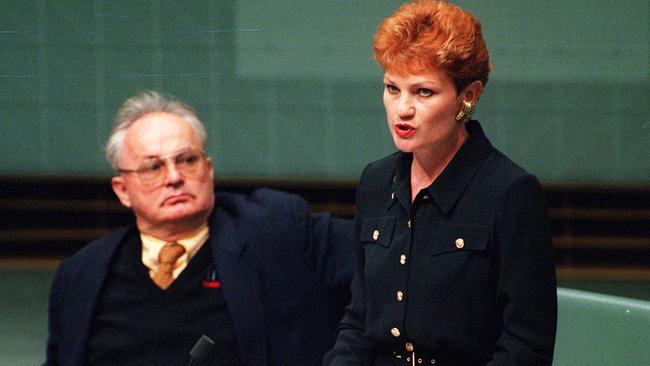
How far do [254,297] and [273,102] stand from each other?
6.79 ft

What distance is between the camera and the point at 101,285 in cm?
275

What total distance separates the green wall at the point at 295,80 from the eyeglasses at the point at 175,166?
1817 millimetres

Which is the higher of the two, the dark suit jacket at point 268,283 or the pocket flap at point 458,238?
the pocket flap at point 458,238

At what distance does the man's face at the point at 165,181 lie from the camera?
2.70 metres

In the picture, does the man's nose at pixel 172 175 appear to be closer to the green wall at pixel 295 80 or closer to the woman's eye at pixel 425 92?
the woman's eye at pixel 425 92

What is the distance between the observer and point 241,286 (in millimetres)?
2670

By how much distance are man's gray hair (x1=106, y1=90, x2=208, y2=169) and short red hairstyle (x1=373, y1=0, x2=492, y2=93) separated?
1132mm

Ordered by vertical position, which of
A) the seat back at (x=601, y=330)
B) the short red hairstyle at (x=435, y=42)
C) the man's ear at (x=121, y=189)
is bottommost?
the seat back at (x=601, y=330)

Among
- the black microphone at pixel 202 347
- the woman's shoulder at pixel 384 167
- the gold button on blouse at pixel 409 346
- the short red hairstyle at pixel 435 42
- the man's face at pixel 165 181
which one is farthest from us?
the man's face at pixel 165 181

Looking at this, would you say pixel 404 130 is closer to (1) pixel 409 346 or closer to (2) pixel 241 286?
(1) pixel 409 346

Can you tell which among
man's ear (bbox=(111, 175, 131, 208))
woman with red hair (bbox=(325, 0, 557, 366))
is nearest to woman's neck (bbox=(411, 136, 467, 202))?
woman with red hair (bbox=(325, 0, 557, 366))

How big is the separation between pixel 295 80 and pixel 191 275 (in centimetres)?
195

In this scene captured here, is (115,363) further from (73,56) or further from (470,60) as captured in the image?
(73,56)

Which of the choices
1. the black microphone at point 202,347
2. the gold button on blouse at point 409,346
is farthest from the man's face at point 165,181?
the gold button on blouse at point 409,346
